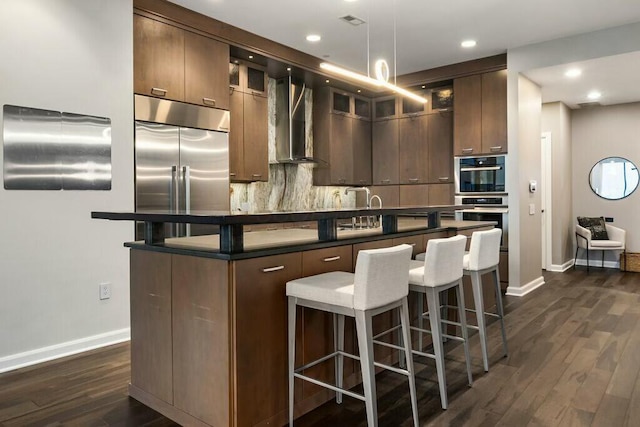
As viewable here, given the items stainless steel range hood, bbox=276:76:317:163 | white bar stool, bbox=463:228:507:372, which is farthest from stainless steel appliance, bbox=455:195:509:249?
white bar stool, bbox=463:228:507:372

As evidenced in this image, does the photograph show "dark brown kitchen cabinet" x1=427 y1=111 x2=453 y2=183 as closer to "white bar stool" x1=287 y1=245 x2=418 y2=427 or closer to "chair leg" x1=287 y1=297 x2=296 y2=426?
"white bar stool" x1=287 y1=245 x2=418 y2=427

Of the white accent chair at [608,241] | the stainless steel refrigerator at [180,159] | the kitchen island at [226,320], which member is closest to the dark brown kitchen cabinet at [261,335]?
the kitchen island at [226,320]

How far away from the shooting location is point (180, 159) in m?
4.26

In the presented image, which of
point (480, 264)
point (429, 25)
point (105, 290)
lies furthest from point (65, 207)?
point (429, 25)

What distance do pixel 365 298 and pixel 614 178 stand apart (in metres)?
7.17

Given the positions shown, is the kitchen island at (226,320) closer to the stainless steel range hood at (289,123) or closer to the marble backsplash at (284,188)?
the marble backsplash at (284,188)

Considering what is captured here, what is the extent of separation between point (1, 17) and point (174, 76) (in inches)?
55.5

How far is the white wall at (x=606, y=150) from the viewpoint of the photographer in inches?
288

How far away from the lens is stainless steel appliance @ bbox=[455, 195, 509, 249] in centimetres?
562

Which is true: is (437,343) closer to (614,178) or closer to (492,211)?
(492,211)

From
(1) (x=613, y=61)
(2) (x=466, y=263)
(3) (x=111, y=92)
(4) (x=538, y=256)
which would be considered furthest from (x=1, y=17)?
(4) (x=538, y=256)

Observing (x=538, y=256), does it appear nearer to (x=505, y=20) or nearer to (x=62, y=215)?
(x=505, y=20)

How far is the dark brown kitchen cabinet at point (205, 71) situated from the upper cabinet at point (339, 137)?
195cm

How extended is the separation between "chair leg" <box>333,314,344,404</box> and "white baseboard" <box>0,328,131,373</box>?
2.00 meters
